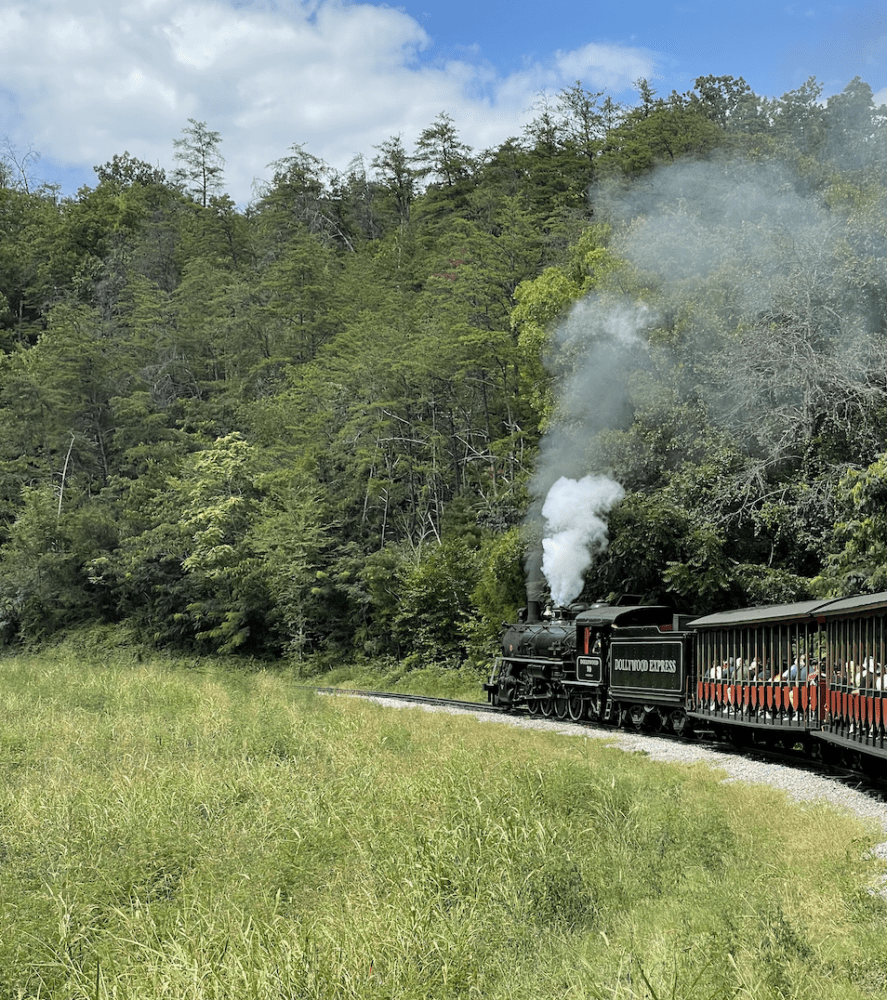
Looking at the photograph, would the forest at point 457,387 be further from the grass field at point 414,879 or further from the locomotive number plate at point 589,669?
the grass field at point 414,879

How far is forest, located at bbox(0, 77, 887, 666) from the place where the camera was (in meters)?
24.4

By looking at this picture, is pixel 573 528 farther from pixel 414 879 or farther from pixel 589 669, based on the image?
pixel 414 879

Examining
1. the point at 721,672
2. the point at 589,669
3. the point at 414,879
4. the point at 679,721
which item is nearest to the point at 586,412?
the point at 589,669

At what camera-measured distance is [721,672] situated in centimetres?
1653

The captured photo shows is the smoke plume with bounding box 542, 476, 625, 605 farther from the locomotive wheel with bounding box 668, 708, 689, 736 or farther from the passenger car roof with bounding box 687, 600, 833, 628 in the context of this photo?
the passenger car roof with bounding box 687, 600, 833, 628

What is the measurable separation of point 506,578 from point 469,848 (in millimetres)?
19088

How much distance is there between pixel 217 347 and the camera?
53250 mm

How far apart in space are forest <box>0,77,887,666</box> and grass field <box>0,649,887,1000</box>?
32.9 ft

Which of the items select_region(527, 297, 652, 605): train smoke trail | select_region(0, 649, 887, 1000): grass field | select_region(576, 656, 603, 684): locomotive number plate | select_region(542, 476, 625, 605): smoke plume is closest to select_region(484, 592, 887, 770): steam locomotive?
select_region(576, 656, 603, 684): locomotive number plate

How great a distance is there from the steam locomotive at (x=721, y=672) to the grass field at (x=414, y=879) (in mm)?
1589

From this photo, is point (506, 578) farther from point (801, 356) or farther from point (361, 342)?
point (361, 342)

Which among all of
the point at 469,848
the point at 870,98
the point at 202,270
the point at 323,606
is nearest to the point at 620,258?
the point at 323,606

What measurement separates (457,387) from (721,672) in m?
24.0

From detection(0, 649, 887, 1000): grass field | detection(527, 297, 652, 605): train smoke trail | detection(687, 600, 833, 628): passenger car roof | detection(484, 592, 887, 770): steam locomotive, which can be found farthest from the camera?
detection(527, 297, 652, 605): train smoke trail
